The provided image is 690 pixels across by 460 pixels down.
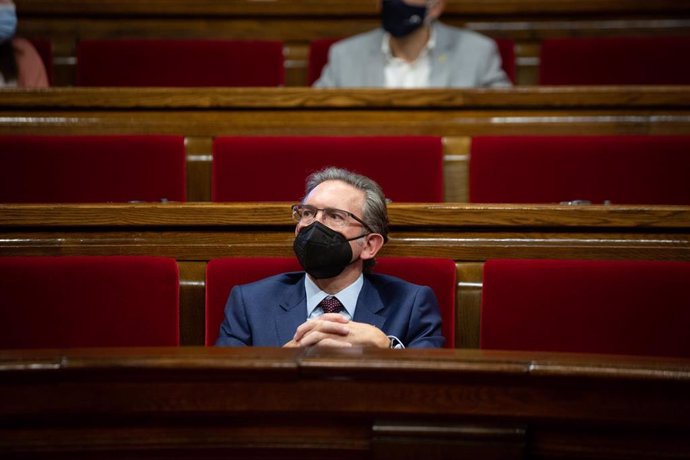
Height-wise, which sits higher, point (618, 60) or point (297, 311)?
point (618, 60)

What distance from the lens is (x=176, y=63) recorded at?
787 mm

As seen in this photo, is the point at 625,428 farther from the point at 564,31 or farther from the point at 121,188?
the point at 564,31

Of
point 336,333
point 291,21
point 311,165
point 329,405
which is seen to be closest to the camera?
point 329,405

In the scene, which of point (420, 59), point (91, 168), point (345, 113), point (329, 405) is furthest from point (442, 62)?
point (329, 405)

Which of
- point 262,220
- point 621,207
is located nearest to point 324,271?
point 262,220

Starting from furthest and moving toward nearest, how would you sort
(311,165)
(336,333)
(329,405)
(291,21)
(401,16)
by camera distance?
1. (291,21)
2. (401,16)
3. (311,165)
4. (336,333)
5. (329,405)

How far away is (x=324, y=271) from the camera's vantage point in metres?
0.43

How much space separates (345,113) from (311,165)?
0.23 feet

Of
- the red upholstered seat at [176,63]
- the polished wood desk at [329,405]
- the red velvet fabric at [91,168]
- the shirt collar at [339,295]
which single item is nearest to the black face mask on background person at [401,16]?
the red upholstered seat at [176,63]

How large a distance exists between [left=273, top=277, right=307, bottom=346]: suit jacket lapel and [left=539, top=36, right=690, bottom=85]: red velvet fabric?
16.7 inches

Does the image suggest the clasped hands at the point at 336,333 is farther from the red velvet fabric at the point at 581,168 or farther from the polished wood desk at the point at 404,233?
the red velvet fabric at the point at 581,168

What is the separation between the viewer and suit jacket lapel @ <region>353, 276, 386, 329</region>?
44 centimetres

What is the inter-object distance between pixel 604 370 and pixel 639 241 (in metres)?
0.22

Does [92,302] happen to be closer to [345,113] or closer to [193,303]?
[193,303]
